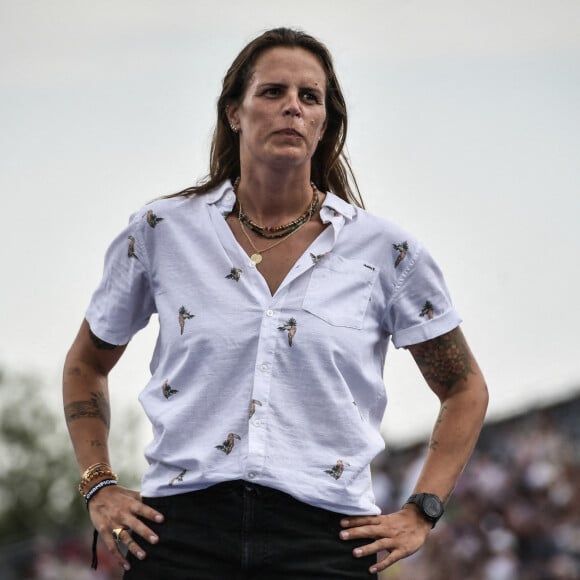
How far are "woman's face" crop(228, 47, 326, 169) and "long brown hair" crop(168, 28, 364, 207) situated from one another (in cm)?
5

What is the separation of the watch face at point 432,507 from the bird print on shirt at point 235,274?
753 mm

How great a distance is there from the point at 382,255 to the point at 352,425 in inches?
19.3

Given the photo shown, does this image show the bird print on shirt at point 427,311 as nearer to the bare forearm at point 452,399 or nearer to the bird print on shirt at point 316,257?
the bare forearm at point 452,399

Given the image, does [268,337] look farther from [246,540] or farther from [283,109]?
[283,109]

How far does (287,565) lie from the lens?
307cm

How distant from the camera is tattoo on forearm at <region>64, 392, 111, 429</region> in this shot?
3529 millimetres

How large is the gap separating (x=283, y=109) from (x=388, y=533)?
1.13 metres

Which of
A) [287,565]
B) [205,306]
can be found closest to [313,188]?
[205,306]

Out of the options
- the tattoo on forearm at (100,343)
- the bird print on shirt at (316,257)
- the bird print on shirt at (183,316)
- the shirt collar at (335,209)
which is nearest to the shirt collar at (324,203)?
the shirt collar at (335,209)

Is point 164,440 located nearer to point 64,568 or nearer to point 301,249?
point 301,249

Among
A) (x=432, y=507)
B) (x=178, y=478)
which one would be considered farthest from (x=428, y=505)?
(x=178, y=478)

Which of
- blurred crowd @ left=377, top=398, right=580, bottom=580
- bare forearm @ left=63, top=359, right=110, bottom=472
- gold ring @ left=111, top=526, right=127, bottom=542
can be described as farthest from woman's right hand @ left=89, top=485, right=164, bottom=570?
blurred crowd @ left=377, top=398, right=580, bottom=580

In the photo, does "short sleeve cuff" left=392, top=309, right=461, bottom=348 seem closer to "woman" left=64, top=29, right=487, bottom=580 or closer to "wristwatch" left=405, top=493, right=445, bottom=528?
"woman" left=64, top=29, right=487, bottom=580

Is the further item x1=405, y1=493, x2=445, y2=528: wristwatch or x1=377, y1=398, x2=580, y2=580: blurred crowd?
x1=377, y1=398, x2=580, y2=580: blurred crowd
